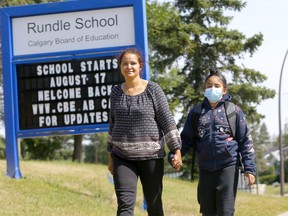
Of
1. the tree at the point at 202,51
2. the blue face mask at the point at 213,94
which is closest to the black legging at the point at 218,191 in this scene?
the blue face mask at the point at 213,94

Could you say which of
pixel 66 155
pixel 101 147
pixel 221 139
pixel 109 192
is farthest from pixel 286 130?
pixel 221 139

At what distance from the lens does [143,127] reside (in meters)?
5.23

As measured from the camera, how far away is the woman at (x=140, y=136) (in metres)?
5.21

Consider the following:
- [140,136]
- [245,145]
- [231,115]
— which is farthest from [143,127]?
[245,145]

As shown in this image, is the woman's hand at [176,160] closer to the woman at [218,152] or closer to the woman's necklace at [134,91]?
the woman at [218,152]

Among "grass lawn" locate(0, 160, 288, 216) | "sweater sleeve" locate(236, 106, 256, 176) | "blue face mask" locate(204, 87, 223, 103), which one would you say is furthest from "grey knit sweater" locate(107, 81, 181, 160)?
"grass lawn" locate(0, 160, 288, 216)

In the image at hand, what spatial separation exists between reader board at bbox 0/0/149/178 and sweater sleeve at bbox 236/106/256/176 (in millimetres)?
5487

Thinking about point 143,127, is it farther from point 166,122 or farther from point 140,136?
point 166,122

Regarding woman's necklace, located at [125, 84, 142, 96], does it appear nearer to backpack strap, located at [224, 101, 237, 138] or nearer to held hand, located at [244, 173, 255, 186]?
backpack strap, located at [224, 101, 237, 138]

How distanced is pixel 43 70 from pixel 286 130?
2690 inches

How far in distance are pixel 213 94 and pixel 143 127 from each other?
784mm

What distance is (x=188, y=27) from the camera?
2895 centimetres

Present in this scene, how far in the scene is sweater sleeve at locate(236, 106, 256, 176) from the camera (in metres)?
5.38

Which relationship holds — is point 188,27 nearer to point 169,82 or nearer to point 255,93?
point 255,93
